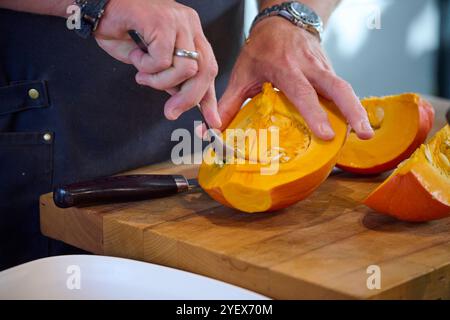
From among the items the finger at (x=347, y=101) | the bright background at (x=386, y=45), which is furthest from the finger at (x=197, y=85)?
the bright background at (x=386, y=45)

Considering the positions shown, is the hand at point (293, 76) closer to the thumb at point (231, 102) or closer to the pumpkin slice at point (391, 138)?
the thumb at point (231, 102)

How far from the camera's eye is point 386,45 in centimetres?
432

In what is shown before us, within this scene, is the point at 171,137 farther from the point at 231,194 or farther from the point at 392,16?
the point at 392,16

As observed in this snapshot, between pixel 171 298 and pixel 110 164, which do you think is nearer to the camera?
pixel 171 298

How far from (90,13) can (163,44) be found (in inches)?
5.5

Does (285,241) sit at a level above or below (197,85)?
below

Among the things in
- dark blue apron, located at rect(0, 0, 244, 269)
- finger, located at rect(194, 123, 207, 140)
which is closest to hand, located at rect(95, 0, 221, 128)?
finger, located at rect(194, 123, 207, 140)

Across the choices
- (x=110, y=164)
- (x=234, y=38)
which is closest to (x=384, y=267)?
(x=110, y=164)

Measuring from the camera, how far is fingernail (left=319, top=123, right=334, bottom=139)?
128cm

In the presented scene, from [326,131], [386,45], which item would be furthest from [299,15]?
[386,45]

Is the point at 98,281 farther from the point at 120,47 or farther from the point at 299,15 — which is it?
the point at 299,15

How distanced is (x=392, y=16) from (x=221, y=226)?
3.37 metres

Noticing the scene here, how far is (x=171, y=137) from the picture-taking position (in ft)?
5.42

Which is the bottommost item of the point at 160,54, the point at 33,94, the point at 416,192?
the point at 416,192
